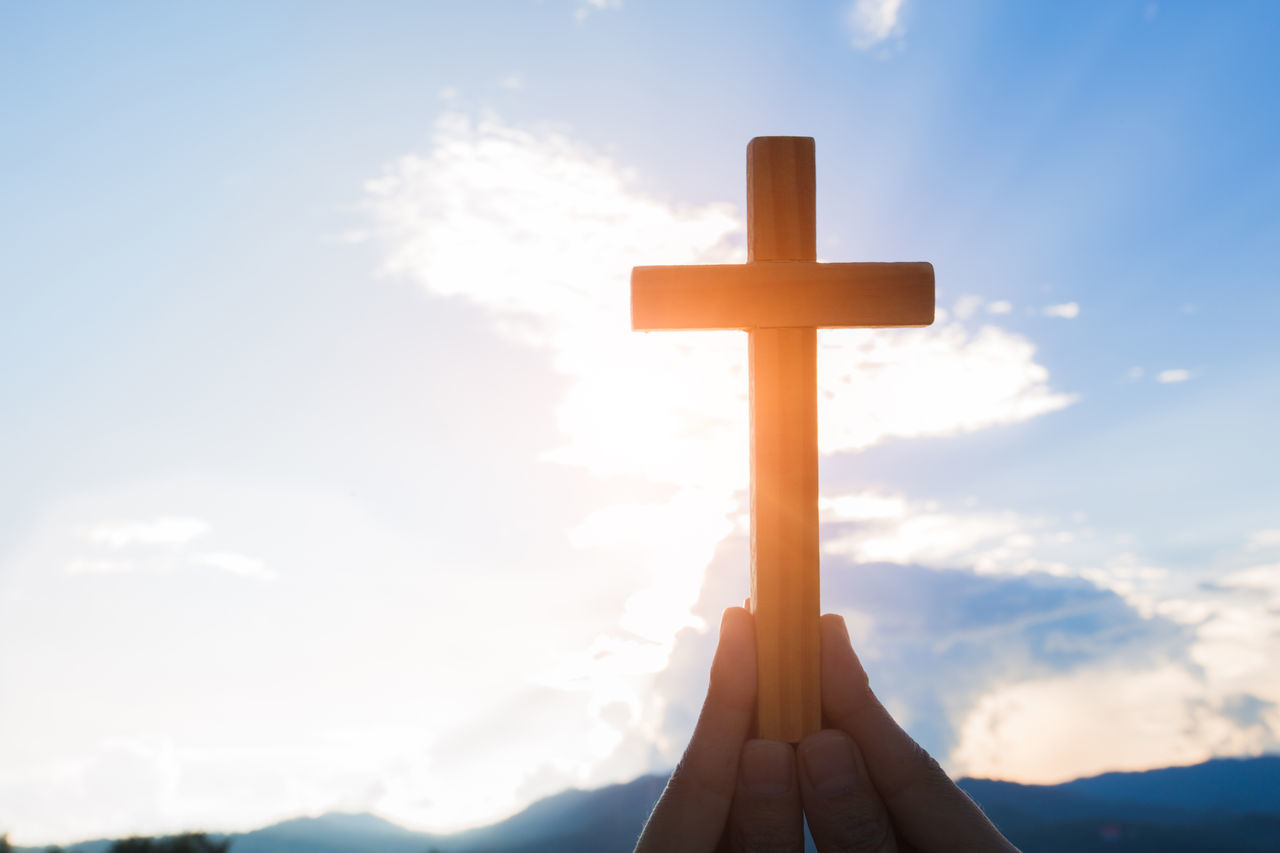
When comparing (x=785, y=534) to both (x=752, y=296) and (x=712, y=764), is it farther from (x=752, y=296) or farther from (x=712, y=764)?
(x=752, y=296)

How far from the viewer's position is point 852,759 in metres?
4.73

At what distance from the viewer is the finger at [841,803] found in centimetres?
457

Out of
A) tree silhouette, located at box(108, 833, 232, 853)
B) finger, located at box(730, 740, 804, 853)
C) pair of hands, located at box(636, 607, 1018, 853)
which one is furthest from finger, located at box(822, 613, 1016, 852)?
tree silhouette, located at box(108, 833, 232, 853)

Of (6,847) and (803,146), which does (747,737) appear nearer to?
(803,146)

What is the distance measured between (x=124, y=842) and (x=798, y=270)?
44.8 meters

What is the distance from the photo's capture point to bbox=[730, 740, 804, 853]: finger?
4605 millimetres

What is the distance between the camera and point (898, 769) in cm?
471

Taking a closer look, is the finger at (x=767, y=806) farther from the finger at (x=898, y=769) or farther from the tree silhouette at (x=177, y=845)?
the tree silhouette at (x=177, y=845)

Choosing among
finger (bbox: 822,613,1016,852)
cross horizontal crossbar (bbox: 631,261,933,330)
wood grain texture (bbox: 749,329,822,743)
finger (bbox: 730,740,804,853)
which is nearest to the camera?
finger (bbox: 822,613,1016,852)

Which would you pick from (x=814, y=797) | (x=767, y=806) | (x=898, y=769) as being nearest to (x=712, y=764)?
(x=767, y=806)

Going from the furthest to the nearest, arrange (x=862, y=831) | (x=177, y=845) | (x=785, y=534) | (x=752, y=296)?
(x=177, y=845) → (x=752, y=296) → (x=785, y=534) → (x=862, y=831)

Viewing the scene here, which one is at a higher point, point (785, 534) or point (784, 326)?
point (784, 326)

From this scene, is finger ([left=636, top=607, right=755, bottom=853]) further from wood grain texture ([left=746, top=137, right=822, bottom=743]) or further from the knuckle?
the knuckle

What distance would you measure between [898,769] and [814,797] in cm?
50
